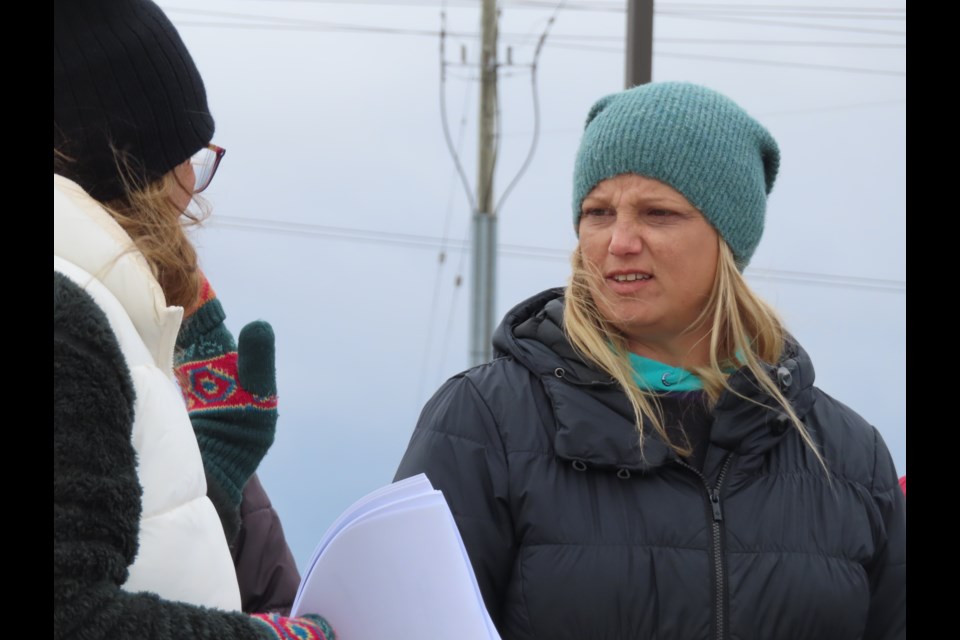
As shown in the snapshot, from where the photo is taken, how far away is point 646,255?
2.45 m

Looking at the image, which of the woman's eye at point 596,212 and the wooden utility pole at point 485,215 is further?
the wooden utility pole at point 485,215

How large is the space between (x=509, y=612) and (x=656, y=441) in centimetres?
43

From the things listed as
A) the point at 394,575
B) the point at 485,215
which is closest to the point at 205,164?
the point at 394,575

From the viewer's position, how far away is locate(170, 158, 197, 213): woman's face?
1.62m

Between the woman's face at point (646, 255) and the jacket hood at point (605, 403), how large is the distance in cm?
13

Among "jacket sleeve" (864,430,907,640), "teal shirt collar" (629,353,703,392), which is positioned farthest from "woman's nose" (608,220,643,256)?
"jacket sleeve" (864,430,907,640)

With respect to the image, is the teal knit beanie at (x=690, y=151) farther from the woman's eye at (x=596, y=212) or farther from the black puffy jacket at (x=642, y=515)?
the black puffy jacket at (x=642, y=515)

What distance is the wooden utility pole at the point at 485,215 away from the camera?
9.82 m

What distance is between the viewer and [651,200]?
2459 millimetres

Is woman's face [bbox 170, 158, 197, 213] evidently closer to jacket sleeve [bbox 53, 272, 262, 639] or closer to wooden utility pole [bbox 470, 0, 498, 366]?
jacket sleeve [bbox 53, 272, 262, 639]

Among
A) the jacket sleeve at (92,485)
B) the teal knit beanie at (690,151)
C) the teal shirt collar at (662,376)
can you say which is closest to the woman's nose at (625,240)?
the teal knit beanie at (690,151)

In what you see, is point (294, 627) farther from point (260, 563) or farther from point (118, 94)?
point (260, 563)
